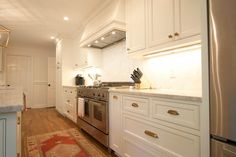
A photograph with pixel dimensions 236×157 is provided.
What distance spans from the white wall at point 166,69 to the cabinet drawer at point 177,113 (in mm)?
584

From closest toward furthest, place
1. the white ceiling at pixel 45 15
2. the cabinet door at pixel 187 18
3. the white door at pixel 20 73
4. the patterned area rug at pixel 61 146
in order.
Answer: the cabinet door at pixel 187 18 → the patterned area rug at pixel 61 146 → the white ceiling at pixel 45 15 → the white door at pixel 20 73

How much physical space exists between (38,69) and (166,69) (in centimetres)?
577

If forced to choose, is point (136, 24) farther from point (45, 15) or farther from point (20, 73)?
point (20, 73)

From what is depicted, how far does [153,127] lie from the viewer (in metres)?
1.51

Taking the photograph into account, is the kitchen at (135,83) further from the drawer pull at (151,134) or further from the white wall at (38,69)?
the white wall at (38,69)

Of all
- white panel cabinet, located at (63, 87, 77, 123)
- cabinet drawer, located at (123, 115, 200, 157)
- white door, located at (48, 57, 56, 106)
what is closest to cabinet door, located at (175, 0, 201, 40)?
cabinet drawer, located at (123, 115, 200, 157)

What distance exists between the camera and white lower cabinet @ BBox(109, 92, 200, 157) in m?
1.20

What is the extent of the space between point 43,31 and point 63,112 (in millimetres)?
2386

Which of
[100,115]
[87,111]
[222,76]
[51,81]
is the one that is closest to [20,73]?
[51,81]

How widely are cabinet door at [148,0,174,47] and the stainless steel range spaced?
974 mm

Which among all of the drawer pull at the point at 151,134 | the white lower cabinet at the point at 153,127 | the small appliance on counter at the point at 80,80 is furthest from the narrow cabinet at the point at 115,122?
the small appliance on counter at the point at 80,80

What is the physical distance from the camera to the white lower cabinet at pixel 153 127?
3.92 ft

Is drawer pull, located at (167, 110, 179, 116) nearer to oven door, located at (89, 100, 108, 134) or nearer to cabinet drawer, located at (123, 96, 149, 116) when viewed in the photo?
cabinet drawer, located at (123, 96, 149, 116)

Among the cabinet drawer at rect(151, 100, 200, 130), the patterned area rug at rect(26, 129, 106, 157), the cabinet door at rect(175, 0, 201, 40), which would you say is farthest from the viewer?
the patterned area rug at rect(26, 129, 106, 157)
